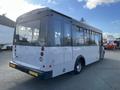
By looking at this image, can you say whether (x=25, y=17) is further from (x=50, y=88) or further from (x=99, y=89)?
(x=99, y=89)

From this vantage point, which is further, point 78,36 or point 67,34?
point 78,36

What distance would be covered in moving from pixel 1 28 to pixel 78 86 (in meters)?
18.1

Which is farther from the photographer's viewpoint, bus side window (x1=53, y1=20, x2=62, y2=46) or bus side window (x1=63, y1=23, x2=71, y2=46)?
bus side window (x1=63, y1=23, x2=71, y2=46)

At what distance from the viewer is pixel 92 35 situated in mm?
10211

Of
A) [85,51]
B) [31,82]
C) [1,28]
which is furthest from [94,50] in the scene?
[1,28]

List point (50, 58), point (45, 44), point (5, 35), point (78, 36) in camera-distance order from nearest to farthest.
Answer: point (45, 44), point (50, 58), point (78, 36), point (5, 35)

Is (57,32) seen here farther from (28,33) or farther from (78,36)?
(78,36)

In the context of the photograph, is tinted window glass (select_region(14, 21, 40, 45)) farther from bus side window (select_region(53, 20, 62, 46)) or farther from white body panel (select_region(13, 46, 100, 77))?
bus side window (select_region(53, 20, 62, 46))

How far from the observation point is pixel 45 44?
5.60 metres

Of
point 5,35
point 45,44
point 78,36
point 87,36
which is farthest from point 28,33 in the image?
point 5,35

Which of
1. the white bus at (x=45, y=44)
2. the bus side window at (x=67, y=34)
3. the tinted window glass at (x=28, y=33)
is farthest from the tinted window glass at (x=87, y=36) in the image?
the tinted window glass at (x=28, y=33)

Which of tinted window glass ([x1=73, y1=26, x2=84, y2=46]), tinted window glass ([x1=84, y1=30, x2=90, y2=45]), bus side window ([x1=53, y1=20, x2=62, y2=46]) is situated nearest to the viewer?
bus side window ([x1=53, y1=20, x2=62, y2=46])

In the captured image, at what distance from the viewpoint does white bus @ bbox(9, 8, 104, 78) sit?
18.6 ft

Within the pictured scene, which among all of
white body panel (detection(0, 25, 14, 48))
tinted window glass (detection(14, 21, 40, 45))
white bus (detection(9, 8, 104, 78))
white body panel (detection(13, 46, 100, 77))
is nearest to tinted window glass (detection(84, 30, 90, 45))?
white bus (detection(9, 8, 104, 78))
